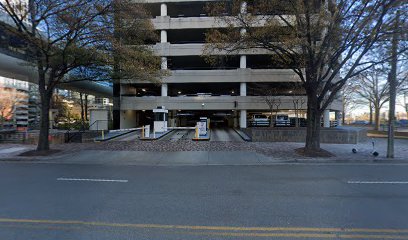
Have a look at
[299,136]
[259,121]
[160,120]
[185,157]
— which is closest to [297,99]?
[259,121]

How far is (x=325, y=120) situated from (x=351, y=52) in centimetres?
1725

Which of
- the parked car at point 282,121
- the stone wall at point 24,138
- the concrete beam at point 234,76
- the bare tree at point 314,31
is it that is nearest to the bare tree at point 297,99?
the concrete beam at point 234,76

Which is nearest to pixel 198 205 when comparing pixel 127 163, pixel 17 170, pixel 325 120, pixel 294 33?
pixel 127 163

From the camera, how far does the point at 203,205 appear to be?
16.9 feet

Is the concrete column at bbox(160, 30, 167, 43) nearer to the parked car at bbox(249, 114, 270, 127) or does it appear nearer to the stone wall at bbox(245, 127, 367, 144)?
the parked car at bbox(249, 114, 270, 127)

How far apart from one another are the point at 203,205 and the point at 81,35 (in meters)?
11.2

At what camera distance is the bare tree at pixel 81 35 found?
11.5 metres

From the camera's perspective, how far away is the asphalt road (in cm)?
391

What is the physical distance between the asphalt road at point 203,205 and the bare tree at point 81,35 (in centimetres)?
613

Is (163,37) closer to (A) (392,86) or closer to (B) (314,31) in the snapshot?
(B) (314,31)

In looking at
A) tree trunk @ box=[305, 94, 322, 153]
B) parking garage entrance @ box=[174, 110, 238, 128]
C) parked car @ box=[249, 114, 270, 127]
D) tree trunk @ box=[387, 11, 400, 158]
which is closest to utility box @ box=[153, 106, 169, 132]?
parking garage entrance @ box=[174, 110, 238, 128]

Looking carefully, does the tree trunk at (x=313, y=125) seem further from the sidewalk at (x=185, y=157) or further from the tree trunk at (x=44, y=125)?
the tree trunk at (x=44, y=125)

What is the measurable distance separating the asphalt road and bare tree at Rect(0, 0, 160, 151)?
6.13 metres

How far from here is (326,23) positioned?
12.2 m
